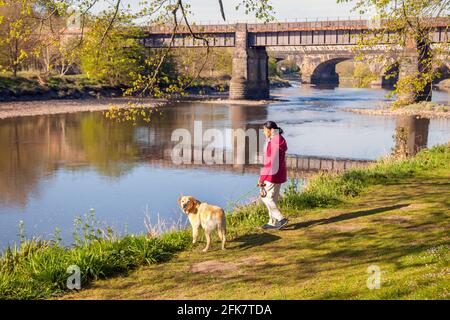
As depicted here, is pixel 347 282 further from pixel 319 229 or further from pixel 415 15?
pixel 415 15

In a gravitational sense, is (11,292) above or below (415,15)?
below

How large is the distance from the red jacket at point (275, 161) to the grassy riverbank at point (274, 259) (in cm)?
117

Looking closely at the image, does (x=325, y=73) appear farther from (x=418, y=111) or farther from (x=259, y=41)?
(x=418, y=111)

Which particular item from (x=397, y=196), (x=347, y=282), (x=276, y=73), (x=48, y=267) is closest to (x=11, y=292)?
(x=48, y=267)

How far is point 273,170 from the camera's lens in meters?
11.2

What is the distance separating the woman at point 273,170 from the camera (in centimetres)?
1109

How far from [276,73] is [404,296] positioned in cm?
12316

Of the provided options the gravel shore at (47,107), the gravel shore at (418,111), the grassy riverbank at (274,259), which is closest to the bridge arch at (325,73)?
the gravel shore at (418,111)

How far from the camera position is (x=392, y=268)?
327 inches

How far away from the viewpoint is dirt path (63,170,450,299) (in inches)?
297

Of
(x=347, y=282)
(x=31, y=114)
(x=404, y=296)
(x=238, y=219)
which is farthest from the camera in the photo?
(x=31, y=114)

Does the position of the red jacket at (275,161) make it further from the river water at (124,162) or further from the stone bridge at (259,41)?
the stone bridge at (259,41)
